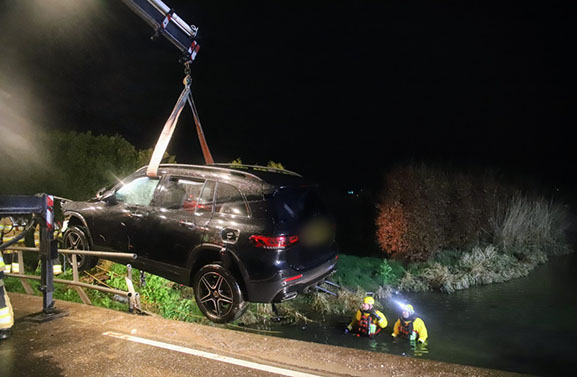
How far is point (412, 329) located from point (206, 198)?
6.61 metres

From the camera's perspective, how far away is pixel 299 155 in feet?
115

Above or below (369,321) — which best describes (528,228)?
above

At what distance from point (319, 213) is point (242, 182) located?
3.77ft

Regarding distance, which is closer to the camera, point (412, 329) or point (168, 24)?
point (168, 24)

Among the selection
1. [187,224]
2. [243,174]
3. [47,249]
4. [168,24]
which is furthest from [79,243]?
[168,24]

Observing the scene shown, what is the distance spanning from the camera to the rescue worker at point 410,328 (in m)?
9.13

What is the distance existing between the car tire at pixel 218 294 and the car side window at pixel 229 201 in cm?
66

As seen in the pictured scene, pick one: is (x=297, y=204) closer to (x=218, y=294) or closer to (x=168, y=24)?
(x=218, y=294)

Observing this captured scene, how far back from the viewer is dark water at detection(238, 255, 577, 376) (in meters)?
8.52

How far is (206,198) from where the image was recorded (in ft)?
16.3

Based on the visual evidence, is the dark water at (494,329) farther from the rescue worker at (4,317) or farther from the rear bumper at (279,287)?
the rescue worker at (4,317)

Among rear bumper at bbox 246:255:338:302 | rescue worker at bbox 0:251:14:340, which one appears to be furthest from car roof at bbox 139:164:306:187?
rescue worker at bbox 0:251:14:340

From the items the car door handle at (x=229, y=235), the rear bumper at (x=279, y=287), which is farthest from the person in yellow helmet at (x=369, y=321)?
the car door handle at (x=229, y=235)

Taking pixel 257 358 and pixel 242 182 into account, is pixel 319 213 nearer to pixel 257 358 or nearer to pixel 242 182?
pixel 242 182
